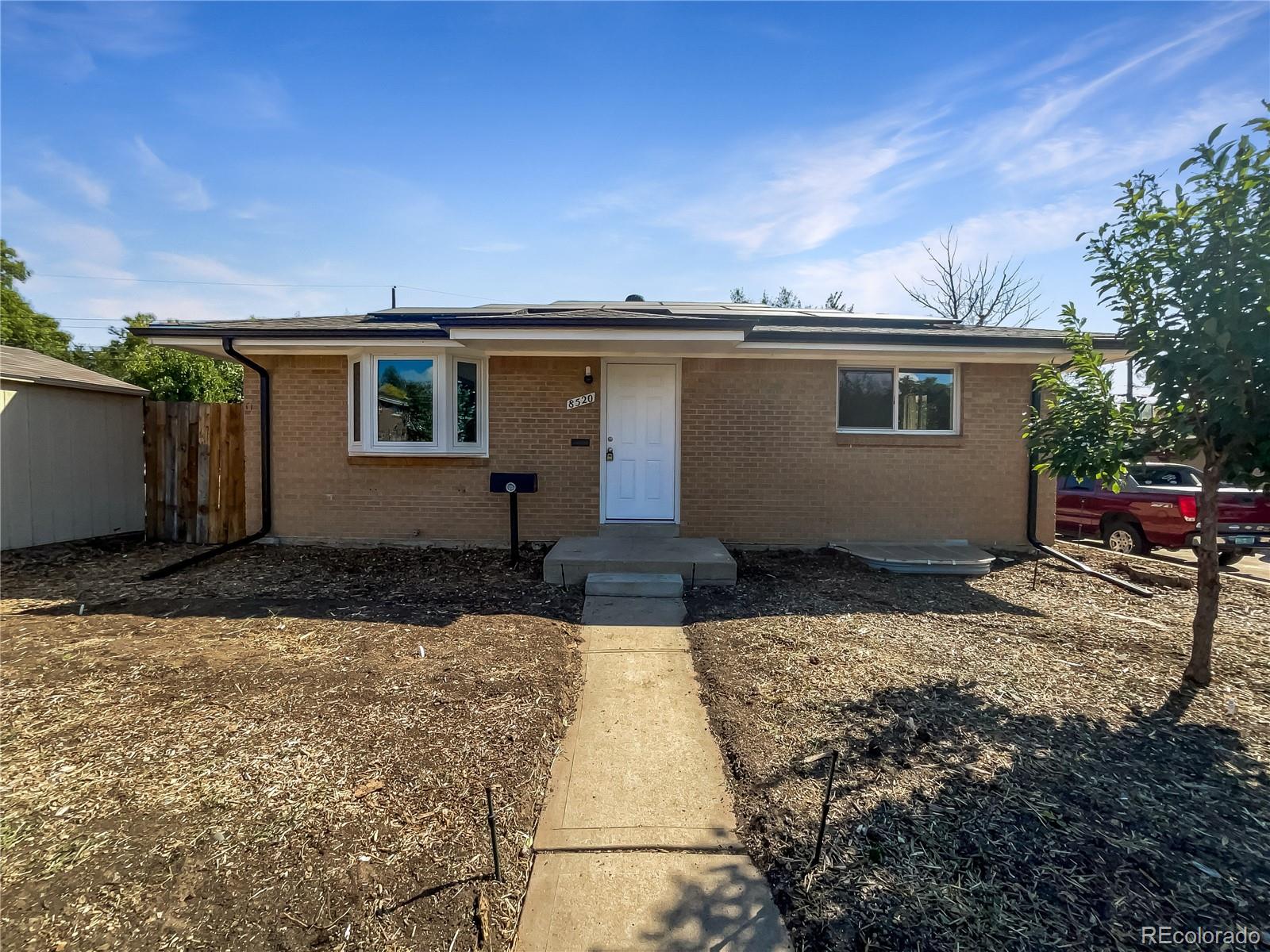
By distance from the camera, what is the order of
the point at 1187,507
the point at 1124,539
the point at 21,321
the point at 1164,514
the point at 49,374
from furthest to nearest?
1. the point at 21,321
2. the point at 1124,539
3. the point at 1164,514
4. the point at 1187,507
5. the point at 49,374

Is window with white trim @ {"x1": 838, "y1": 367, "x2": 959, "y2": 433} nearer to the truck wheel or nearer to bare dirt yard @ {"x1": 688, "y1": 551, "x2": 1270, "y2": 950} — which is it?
bare dirt yard @ {"x1": 688, "y1": 551, "x2": 1270, "y2": 950}

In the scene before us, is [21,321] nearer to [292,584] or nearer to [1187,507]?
[292,584]

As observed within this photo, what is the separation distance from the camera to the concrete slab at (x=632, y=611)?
211 inches

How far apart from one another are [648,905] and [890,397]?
756cm

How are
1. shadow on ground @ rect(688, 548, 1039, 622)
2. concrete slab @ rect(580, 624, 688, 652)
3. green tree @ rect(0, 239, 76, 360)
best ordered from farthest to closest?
green tree @ rect(0, 239, 76, 360)
shadow on ground @ rect(688, 548, 1039, 622)
concrete slab @ rect(580, 624, 688, 652)

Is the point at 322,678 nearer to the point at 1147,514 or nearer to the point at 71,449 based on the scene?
the point at 71,449

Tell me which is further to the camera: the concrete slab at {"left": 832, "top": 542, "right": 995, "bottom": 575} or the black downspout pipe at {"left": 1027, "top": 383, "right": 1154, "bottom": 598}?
the black downspout pipe at {"left": 1027, "top": 383, "right": 1154, "bottom": 598}

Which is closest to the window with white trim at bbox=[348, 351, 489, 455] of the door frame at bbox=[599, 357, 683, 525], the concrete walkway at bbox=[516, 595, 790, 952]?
the door frame at bbox=[599, 357, 683, 525]

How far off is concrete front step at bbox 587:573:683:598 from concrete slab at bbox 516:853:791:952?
358 cm

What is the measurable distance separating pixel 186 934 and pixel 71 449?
31.0ft

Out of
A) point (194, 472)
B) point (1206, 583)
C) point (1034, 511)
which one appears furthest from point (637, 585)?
point (194, 472)

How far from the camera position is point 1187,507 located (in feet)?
29.9

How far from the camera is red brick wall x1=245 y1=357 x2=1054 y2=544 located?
26.5ft

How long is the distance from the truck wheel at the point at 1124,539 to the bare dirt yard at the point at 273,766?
31.7 ft
